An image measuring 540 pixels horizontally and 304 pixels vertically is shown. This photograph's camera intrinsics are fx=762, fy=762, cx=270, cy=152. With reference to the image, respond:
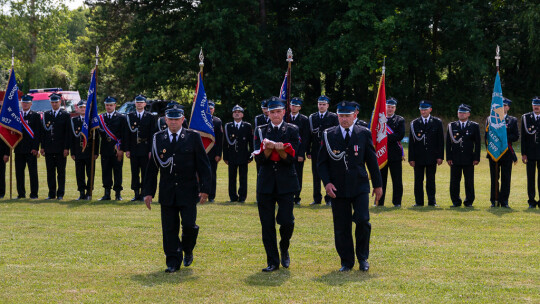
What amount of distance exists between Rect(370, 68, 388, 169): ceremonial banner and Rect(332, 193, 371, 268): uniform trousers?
5.11m

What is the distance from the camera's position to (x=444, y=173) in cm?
2331

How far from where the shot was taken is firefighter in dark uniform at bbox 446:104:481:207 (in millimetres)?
14758

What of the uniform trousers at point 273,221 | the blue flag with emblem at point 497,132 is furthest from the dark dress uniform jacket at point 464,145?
the uniform trousers at point 273,221

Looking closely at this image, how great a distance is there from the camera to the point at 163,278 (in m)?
8.40

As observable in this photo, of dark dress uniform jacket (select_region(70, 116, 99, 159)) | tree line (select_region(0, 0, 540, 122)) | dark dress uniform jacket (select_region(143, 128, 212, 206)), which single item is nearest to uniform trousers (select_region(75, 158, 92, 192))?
dark dress uniform jacket (select_region(70, 116, 99, 159))

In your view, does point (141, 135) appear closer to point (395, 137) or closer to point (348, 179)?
point (395, 137)

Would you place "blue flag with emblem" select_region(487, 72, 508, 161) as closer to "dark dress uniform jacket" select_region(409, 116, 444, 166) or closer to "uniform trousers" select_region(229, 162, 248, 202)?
"dark dress uniform jacket" select_region(409, 116, 444, 166)

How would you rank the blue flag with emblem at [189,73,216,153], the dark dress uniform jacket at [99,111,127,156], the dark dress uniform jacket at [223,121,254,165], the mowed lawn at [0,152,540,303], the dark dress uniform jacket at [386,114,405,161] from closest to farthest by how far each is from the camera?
the mowed lawn at [0,152,540,303] < the blue flag with emblem at [189,73,216,153] < the dark dress uniform jacket at [386,114,405,161] < the dark dress uniform jacket at [223,121,254,165] < the dark dress uniform jacket at [99,111,127,156]

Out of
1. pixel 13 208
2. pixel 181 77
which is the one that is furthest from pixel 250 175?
pixel 181 77

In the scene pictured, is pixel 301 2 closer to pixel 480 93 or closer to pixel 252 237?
pixel 480 93

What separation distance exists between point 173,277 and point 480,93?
36.3 m

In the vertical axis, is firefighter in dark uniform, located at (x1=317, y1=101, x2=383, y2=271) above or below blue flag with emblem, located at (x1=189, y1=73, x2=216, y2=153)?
below

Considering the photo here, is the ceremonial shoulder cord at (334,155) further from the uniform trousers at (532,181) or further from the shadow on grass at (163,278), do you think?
the uniform trousers at (532,181)

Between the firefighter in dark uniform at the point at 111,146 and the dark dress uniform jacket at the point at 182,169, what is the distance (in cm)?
728
